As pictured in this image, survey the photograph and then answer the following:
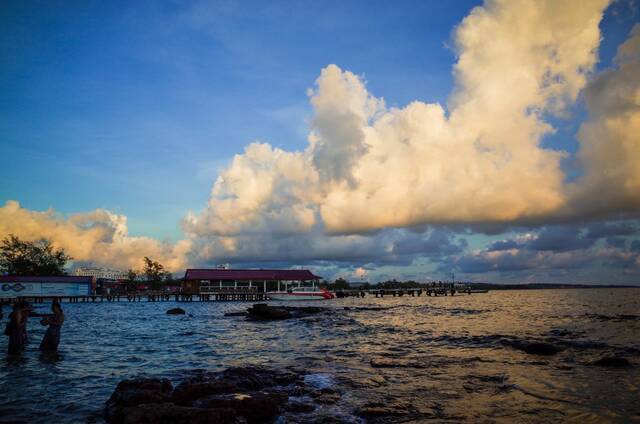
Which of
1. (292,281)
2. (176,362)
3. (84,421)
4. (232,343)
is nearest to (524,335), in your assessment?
(232,343)

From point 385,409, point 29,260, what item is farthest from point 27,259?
point 385,409

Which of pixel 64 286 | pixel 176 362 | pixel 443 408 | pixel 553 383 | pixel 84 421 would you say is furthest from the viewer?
pixel 64 286

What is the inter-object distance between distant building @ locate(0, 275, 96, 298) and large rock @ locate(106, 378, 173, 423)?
8047cm

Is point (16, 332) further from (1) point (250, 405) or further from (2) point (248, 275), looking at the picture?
(2) point (248, 275)

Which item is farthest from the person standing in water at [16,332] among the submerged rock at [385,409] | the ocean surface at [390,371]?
the submerged rock at [385,409]

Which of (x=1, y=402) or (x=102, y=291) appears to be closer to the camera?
(x=1, y=402)

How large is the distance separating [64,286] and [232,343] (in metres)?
72.5

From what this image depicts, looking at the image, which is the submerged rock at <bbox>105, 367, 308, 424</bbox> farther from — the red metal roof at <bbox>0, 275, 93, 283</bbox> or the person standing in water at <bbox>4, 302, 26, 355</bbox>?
the red metal roof at <bbox>0, 275, 93, 283</bbox>

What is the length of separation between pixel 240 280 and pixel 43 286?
38944mm

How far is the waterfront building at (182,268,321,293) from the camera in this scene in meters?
95.6

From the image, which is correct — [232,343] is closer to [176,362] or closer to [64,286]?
[176,362]

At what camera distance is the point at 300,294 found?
92.4 metres

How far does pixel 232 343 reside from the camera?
82.9 ft

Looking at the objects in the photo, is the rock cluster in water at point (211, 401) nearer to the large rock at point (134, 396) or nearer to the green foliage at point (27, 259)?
the large rock at point (134, 396)
